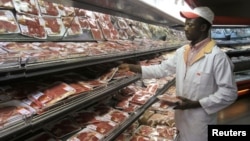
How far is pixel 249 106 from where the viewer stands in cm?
595

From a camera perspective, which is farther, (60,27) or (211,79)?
(211,79)

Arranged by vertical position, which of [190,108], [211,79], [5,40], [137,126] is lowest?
[137,126]

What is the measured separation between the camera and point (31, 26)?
5.46 ft

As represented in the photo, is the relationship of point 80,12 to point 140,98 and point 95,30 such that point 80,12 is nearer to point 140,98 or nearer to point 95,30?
point 95,30

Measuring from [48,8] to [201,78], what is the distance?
1.41 m

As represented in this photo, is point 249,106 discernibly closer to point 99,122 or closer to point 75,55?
point 99,122

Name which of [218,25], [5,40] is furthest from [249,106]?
[5,40]

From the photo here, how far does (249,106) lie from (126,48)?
15.8 feet

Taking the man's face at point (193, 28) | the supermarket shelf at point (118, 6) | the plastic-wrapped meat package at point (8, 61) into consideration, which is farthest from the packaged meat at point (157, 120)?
the plastic-wrapped meat package at point (8, 61)

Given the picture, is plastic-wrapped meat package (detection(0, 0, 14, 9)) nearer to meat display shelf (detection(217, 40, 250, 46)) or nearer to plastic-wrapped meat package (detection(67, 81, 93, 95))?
plastic-wrapped meat package (detection(67, 81, 93, 95))

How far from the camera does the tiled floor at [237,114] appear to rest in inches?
194

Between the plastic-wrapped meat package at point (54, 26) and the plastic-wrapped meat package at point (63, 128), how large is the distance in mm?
629

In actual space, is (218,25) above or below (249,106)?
above

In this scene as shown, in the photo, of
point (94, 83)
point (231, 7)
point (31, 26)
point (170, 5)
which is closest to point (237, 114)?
point (170, 5)
